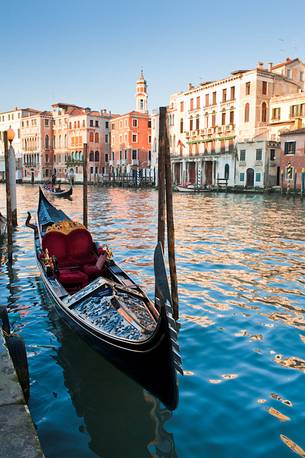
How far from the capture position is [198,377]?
389 centimetres

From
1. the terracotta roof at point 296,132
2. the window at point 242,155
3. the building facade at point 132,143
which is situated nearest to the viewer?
the terracotta roof at point 296,132

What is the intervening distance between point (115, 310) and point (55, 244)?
2.59 metres

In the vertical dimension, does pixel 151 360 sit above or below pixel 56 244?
below

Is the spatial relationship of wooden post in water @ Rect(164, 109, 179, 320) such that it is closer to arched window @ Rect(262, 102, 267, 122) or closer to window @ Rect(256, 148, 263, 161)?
window @ Rect(256, 148, 263, 161)

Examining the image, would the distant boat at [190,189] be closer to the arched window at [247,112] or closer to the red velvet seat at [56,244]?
the arched window at [247,112]

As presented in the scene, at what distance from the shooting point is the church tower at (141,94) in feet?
192

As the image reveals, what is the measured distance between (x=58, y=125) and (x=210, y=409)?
57235mm

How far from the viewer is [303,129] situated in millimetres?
28125

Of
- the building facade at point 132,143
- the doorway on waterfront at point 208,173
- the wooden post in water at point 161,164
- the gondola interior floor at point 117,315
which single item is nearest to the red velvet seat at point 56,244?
the wooden post in water at point 161,164

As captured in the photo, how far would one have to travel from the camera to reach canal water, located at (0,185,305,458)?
302cm

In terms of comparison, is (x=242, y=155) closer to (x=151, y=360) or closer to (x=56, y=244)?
(x=56, y=244)

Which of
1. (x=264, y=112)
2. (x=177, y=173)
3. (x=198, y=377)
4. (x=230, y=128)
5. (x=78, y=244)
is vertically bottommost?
(x=198, y=377)

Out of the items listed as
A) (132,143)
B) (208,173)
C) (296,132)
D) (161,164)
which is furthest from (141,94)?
(161,164)

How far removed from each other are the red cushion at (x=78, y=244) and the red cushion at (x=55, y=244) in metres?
0.08
